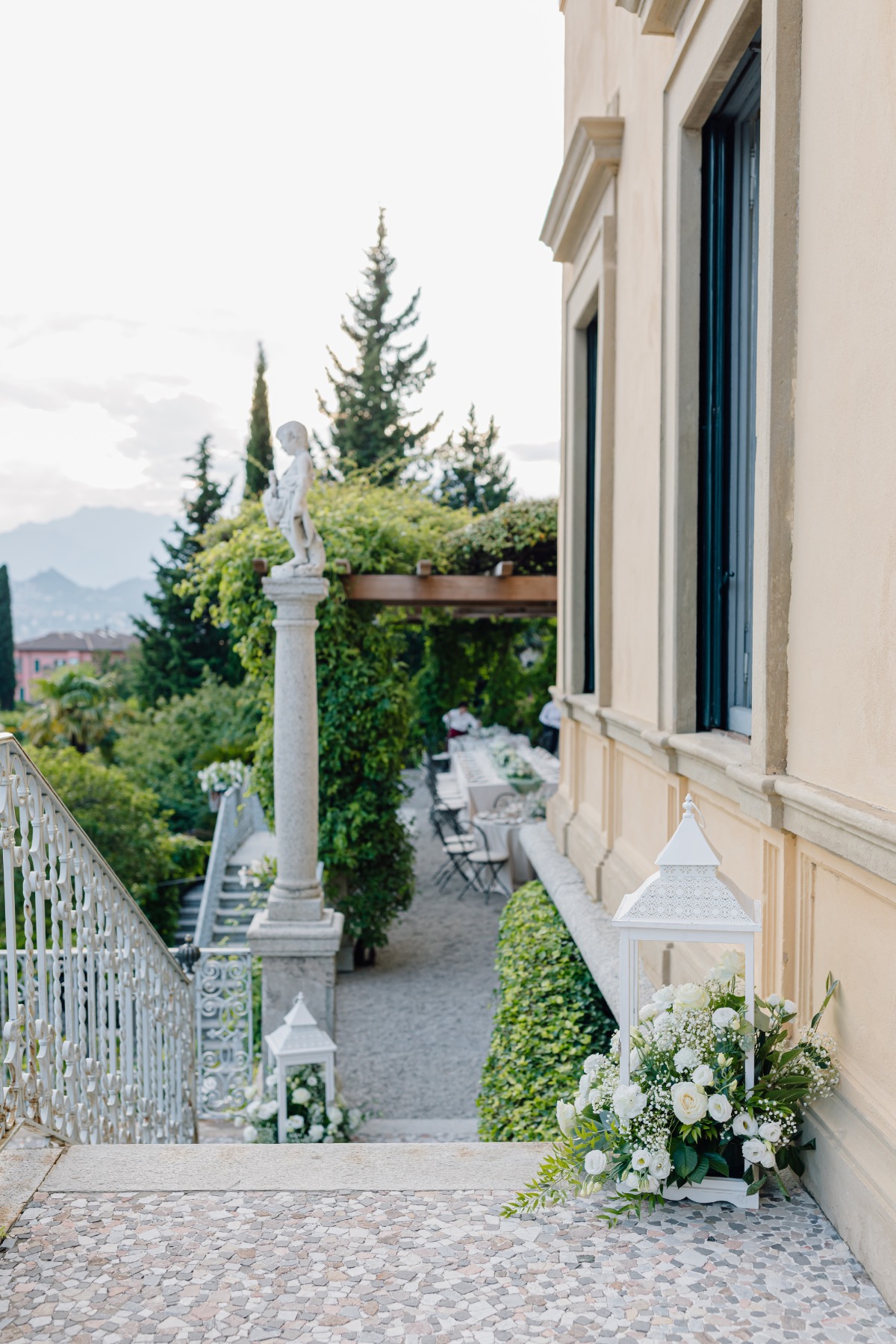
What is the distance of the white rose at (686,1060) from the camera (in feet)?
7.82

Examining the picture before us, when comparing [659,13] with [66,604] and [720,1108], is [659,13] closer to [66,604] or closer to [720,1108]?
[720,1108]

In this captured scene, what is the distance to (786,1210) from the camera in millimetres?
2342

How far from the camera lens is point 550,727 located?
16094 millimetres

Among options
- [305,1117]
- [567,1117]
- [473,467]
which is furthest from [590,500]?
[473,467]

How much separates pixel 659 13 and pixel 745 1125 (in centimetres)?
375

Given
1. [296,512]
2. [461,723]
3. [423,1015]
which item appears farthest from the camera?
[461,723]

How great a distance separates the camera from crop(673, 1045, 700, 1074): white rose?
2.38m

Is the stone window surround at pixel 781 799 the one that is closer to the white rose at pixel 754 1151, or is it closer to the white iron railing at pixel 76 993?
the white rose at pixel 754 1151

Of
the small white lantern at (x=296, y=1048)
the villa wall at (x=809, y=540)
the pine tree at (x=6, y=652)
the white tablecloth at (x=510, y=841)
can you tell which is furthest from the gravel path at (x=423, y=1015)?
the pine tree at (x=6, y=652)

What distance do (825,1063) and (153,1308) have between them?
1523mm

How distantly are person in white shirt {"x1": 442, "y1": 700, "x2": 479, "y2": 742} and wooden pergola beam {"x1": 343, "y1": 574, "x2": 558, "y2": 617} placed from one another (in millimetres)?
9544

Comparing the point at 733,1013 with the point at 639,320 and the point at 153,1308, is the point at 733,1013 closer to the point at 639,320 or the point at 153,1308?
the point at 153,1308

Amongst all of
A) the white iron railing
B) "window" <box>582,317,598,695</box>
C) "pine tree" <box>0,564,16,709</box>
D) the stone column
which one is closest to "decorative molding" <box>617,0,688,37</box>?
"window" <box>582,317,598,695</box>

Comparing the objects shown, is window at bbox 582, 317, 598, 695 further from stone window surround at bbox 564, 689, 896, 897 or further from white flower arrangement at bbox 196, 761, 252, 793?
white flower arrangement at bbox 196, 761, 252, 793
